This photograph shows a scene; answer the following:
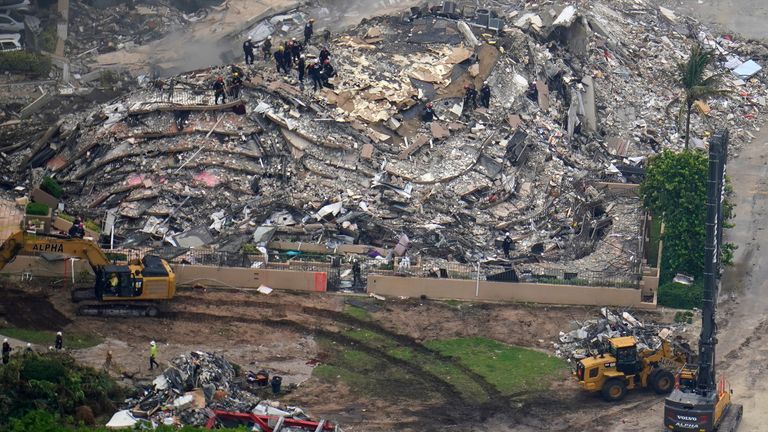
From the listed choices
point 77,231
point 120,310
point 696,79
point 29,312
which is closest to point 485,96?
point 696,79

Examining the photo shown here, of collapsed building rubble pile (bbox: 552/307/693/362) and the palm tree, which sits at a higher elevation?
the palm tree

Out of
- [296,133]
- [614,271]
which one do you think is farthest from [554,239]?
[296,133]

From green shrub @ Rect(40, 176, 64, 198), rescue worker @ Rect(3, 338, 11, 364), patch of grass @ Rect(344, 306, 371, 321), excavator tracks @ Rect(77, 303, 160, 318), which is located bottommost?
rescue worker @ Rect(3, 338, 11, 364)

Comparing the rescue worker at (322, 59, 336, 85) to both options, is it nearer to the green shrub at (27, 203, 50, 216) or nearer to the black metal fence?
the black metal fence

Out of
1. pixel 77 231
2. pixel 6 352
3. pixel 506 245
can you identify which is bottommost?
pixel 6 352

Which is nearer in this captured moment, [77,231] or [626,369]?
[626,369]

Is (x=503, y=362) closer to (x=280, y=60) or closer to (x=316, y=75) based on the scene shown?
(x=316, y=75)

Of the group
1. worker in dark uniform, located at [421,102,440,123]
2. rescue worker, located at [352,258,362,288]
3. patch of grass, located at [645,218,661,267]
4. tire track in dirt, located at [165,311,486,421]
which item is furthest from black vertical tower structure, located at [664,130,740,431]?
worker in dark uniform, located at [421,102,440,123]

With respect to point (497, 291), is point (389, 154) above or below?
above
